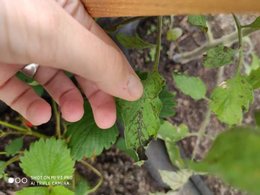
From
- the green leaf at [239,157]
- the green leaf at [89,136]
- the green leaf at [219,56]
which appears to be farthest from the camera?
the green leaf at [89,136]

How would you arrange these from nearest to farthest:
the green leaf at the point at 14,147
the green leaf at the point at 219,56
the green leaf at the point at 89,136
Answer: the green leaf at the point at 219,56 → the green leaf at the point at 89,136 → the green leaf at the point at 14,147

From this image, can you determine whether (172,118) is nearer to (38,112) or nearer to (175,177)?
(175,177)

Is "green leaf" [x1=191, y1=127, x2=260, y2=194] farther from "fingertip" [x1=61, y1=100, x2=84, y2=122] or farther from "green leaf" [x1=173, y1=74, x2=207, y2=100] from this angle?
"green leaf" [x1=173, y1=74, x2=207, y2=100]

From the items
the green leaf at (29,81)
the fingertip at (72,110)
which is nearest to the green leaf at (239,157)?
the fingertip at (72,110)

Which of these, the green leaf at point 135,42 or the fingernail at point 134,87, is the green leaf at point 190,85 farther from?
the fingernail at point 134,87

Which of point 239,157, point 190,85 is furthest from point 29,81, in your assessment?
point 239,157

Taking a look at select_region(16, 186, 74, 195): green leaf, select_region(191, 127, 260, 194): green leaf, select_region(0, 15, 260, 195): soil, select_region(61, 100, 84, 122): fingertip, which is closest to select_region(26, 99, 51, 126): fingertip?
select_region(61, 100, 84, 122): fingertip
